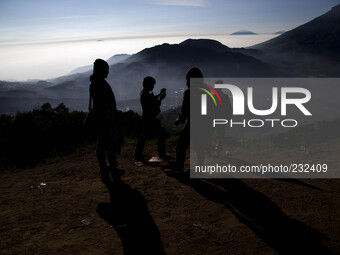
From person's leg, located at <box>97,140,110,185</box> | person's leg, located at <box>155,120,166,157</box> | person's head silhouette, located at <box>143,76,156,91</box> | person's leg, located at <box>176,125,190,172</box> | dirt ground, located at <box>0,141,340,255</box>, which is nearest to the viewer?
dirt ground, located at <box>0,141,340,255</box>

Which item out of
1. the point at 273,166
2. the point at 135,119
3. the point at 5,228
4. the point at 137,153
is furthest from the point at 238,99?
the point at 135,119

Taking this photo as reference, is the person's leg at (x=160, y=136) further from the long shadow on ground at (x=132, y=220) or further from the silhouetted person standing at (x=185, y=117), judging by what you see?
the long shadow on ground at (x=132, y=220)

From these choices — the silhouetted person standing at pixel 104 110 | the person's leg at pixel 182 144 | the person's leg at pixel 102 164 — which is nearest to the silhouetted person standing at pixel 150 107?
the person's leg at pixel 182 144

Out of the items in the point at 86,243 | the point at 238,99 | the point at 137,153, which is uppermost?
the point at 238,99

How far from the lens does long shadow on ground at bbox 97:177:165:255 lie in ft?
11.7

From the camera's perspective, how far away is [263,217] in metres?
A: 4.24

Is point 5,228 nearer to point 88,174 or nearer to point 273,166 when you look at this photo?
point 88,174

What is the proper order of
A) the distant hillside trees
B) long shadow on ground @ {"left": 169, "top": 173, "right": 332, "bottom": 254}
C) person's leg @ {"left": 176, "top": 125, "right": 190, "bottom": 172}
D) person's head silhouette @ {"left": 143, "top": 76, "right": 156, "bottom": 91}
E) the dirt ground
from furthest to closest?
the distant hillside trees → person's head silhouette @ {"left": 143, "top": 76, "right": 156, "bottom": 91} → person's leg @ {"left": 176, "top": 125, "right": 190, "bottom": 172} → the dirt ground → long shadow on ground @ {"left": 169, "top": 173, "right": 332, "bottom": 254}

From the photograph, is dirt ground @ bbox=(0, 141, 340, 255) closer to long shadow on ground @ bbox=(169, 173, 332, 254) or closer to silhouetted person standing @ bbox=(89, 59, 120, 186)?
long shadow on ground @ bbox=(169, 173, 332, 254)

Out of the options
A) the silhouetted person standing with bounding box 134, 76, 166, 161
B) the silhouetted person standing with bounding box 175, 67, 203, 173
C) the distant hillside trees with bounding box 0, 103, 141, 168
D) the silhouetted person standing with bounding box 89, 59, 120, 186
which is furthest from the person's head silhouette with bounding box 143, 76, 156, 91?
the distant hillside trees with bounding box 0, 103, 141, 168

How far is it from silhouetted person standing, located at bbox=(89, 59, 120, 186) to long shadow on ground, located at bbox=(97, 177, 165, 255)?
0.65 meters

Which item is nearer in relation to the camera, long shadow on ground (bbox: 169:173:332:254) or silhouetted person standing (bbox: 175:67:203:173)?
long shadow on ground (bbox: 169:173:332:254)

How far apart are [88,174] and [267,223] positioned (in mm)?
4962

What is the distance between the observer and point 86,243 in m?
3.70
